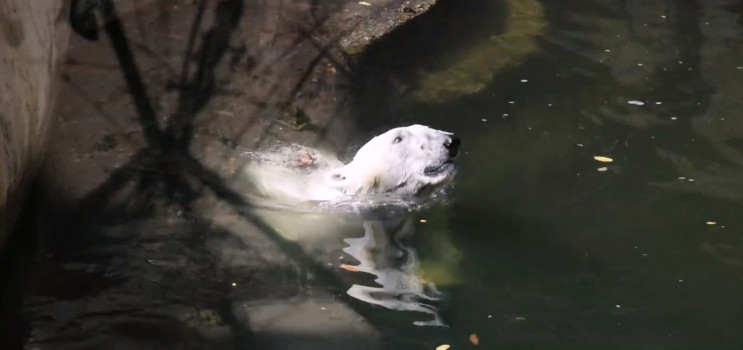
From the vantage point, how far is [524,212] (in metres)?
5.85

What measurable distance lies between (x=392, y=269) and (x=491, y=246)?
670 mm

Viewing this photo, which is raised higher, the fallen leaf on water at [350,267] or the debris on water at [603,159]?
the debris on water at [603,159]

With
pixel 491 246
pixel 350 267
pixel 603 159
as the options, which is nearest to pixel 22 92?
pixel 350 267

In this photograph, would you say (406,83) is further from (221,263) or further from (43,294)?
(43,294)

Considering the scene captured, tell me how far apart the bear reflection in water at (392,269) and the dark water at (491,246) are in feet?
0.05

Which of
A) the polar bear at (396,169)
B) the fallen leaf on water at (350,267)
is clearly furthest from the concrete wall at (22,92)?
the fallen leaf on water at (350,267)

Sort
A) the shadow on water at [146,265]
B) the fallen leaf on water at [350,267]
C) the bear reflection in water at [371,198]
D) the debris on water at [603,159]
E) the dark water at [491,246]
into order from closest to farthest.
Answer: the shadow on water at [146,265] → the dark water at [491,246] → the fallen leaf on water at [350,267] → the bear reflection in water at [371,198] → the debris on water at [603,159]

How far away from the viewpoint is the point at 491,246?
5.48 meters

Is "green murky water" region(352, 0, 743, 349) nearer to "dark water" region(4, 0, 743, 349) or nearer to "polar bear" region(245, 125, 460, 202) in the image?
"dark water" region(4, 0, 743, 349)

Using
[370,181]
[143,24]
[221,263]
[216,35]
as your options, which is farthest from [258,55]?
[221,263]

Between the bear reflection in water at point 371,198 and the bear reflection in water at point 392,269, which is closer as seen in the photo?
the bear reflection in water at point 392,269

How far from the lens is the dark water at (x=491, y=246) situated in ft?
14.9

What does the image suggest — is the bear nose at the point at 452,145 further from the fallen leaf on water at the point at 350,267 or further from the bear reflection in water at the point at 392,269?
the fallen leaf on water at the point at 350,267

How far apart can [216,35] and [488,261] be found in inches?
153
